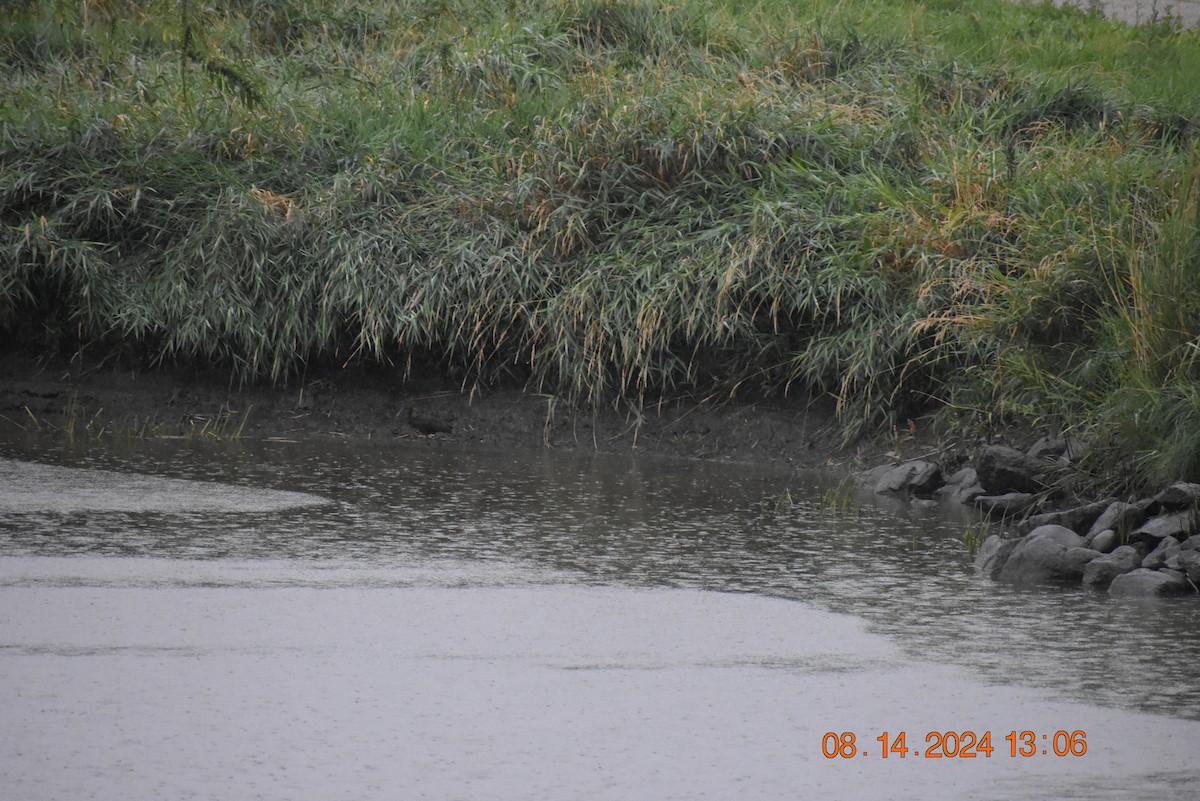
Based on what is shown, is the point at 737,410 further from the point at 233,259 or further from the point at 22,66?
the point at 22,66

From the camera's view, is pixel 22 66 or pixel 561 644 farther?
pixel 22 66

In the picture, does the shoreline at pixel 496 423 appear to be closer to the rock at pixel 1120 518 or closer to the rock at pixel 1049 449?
the rock at pixel 1049 449

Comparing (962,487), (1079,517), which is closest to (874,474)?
(962,487)

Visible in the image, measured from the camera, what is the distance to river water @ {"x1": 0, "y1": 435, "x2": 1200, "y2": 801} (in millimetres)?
3320

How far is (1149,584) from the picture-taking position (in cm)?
513

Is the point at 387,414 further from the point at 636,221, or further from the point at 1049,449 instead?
the point at 1049,449

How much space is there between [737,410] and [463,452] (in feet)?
5.21

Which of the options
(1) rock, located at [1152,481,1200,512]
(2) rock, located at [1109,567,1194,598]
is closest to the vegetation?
(1) rock, located at [1152,481,1200,512]

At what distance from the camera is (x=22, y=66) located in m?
11.2

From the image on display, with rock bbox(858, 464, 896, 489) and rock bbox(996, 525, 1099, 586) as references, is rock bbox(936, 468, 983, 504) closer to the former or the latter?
rock bbox(858, 464, 896, 489)

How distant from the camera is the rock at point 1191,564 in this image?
521cm

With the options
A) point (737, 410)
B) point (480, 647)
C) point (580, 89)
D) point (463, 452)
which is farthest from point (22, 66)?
point (480, 647)
